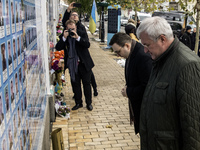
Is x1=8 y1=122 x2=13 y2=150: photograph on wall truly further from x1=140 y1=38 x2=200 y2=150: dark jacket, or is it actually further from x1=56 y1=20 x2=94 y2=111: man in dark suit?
x1=56 y1=20 x2=94 y2=111: man in dark suit

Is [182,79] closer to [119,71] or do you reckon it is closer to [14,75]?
[14,75]

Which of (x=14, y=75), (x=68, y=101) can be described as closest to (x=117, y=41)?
(x=14, y=75)

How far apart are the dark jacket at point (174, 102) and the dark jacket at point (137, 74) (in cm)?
78

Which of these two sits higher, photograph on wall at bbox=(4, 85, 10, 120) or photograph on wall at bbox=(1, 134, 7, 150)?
photograph on wall at bbox=(4, 85, 10, 120)

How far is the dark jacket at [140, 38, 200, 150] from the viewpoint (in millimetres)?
1923

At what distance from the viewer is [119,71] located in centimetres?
972

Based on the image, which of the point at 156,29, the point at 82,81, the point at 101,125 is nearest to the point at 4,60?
the point at 156,29

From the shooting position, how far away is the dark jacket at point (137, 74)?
3.09 metres

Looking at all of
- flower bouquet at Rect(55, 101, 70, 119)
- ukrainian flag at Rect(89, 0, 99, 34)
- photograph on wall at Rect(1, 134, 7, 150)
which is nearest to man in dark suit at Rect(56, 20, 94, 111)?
flower bouquet at Rect(55, 101, 70, 119)

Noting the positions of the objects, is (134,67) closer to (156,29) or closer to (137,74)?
(137,74)

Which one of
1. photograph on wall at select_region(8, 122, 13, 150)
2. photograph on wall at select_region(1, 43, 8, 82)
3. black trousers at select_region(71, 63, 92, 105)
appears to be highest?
photograph on wall at select_region(1, 43, 8, 82)

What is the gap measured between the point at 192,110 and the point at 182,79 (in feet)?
0.77

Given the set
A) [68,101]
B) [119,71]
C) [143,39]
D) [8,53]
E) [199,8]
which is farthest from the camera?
[119,71]

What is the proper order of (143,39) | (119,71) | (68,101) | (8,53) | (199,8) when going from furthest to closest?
(119,71)
(199,8)
(68,101)
(143,39)
(8,53)
